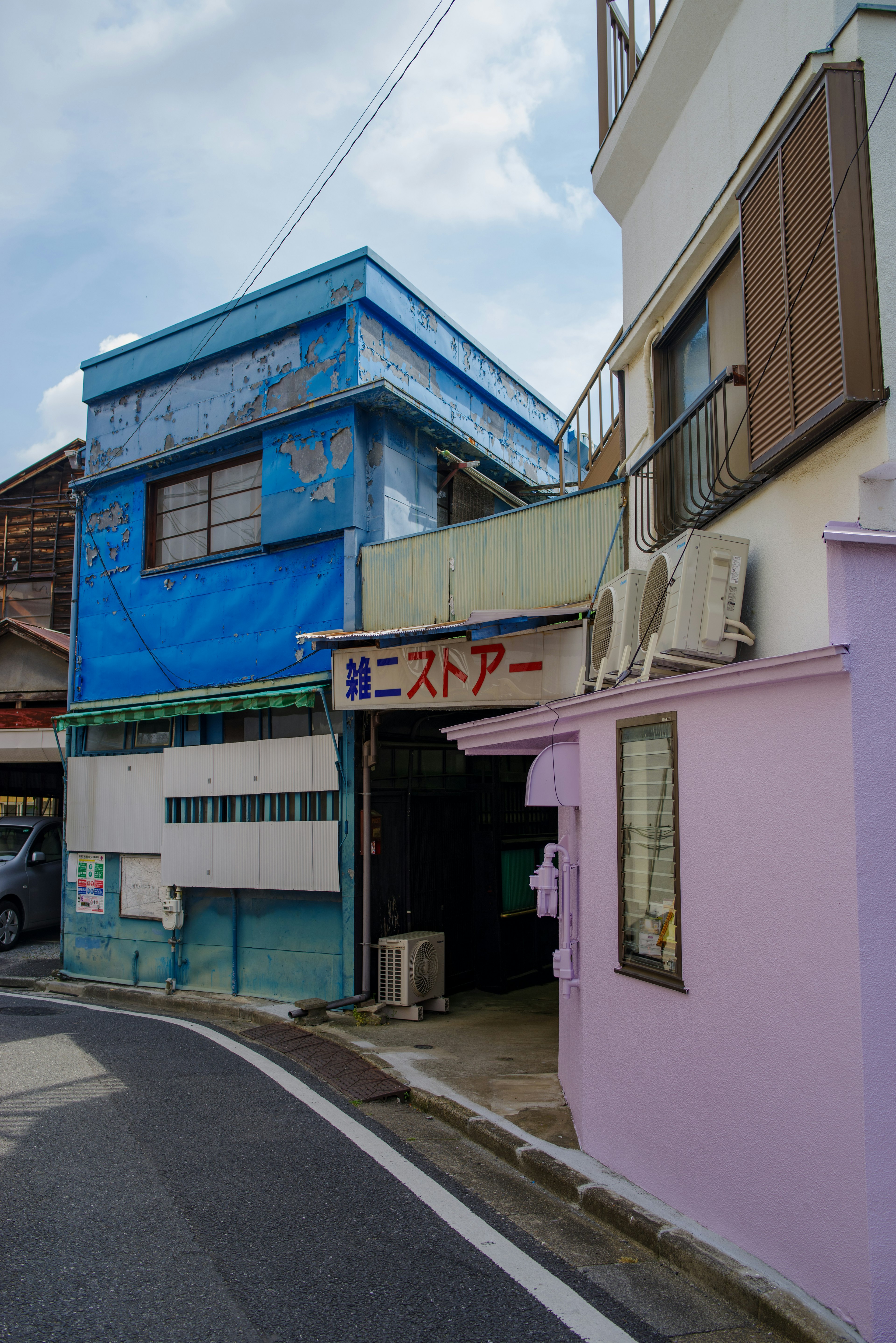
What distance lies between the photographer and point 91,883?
1275 centimetres

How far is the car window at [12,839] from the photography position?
49.5ft

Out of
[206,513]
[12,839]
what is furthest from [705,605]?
[12,839]

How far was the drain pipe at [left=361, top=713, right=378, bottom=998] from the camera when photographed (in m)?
9.85

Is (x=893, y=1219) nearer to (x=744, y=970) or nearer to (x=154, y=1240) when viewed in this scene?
(x=744, y=970)

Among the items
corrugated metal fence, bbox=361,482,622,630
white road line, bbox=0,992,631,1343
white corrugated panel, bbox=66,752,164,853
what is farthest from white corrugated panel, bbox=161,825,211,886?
white road line, bbox=0,992,631,1343

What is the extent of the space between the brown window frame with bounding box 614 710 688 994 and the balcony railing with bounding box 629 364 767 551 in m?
1.32

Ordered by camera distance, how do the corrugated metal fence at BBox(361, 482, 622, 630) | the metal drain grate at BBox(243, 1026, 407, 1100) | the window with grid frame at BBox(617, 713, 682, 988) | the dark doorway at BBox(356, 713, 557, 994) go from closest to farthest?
the window with grid frame at BBox(617, 713, 682, 988)
the metal drain grate at BBox(243, 1026, 407, 1100)
the corrugated metal fence at BBox(361, 482, 622, 630)
the dark doorway at BBox(356, 713, 557, 994)

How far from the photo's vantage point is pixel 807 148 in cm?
436

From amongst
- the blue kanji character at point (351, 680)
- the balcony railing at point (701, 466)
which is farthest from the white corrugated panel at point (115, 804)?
the balcony railing at point (701, 466)

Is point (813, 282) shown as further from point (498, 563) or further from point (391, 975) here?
point (391, 975)

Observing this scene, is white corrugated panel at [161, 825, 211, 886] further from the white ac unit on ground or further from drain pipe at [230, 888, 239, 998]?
the white ac unit on ground

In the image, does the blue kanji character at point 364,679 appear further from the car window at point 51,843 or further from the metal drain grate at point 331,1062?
the car window at point 51,843

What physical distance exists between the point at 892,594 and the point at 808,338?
4.39 feet

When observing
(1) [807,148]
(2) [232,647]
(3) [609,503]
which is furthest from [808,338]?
(2) [232,647]
